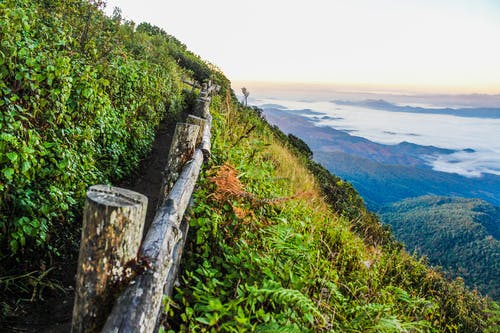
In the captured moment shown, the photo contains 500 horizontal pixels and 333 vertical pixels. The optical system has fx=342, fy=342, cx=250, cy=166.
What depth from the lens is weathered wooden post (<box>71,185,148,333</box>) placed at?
1.74 metres

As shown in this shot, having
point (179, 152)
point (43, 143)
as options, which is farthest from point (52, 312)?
point (179, 152)

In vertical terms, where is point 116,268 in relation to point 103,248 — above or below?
below

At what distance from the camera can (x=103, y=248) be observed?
5.86ft

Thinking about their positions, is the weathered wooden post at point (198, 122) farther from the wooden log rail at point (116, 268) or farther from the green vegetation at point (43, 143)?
the wooden log rail at point (116, 268)

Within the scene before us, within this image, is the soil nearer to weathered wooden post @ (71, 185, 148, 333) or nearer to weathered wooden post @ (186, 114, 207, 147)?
weathered wooden post @ (186, 114, 207, 147)

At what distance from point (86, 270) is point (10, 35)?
324cm

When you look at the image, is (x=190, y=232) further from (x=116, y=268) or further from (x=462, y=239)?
(x=462, y=239)

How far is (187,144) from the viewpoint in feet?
14.1

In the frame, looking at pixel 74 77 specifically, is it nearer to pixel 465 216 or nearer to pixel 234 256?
pixel 234 256

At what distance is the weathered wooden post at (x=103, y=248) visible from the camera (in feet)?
5.71

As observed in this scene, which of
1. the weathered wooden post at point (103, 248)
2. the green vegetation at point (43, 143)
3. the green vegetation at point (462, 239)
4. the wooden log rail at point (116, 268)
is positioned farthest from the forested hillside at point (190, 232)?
the green vegetation at point (462, 239)

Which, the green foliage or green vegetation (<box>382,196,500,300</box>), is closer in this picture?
the green foliage

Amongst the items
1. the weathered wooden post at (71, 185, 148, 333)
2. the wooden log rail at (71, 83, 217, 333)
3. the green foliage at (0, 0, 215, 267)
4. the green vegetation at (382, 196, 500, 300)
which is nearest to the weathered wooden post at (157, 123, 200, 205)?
the green foliage at (0, 0, 215, 267)

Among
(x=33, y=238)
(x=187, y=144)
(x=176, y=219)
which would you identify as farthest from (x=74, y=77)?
(x=176, y=219)
